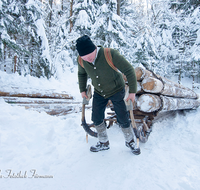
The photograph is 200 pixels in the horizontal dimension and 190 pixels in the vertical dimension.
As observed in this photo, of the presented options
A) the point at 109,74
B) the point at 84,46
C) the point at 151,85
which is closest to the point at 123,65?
the point at 109,74

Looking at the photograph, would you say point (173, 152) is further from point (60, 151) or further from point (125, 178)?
point (60, 151)

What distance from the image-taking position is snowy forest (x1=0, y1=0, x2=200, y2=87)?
7.18 metres

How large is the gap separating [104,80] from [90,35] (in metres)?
11.1

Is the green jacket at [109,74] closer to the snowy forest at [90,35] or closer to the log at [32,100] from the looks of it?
the log at [32,100]

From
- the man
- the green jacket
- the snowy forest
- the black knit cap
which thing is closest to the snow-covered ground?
the man

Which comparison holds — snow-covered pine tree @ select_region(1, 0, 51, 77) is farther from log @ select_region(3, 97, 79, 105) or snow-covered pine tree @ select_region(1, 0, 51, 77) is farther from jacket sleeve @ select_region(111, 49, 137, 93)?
jacket sleeve @ select_region(111, 49, 137, 93)

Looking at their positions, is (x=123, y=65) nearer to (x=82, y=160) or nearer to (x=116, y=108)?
(x=116, y=108)

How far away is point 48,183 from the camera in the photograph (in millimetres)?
1811

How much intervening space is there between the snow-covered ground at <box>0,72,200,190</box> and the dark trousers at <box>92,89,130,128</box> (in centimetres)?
64

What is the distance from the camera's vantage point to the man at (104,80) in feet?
7.31

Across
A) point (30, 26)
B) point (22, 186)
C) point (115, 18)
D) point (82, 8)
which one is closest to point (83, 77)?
point (22, 186)

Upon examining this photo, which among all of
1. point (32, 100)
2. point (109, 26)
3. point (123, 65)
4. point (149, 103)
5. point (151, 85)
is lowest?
point (32, 100)

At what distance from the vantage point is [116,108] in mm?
2643

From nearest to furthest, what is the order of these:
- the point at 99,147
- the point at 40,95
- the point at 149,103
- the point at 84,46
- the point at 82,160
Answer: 1. the point at 84,46
2. the point at 82,160
3. the point at 99,147
4. the point at 149,103
5. the point at 40,95
